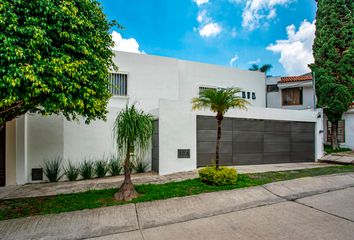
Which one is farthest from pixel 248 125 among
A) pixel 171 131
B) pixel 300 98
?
pixel 300 98

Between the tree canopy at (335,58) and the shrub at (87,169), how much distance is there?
14891mm

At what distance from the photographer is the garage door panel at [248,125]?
10728 millimetres

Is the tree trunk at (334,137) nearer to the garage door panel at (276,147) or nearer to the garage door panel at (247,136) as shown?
the garage door panel at (276,147)

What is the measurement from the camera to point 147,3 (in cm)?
1126

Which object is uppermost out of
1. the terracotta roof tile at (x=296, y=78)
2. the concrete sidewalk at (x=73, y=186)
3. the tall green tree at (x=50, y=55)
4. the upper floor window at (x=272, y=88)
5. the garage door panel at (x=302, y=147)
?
the terracotta roof tile at (x=296, y=78)

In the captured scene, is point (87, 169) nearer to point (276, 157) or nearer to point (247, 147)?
point (247, 147)

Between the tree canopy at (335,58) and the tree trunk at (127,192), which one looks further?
the tree canopy at (335,58)

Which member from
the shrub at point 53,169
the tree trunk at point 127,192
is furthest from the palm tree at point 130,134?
the shrub at point 53,169

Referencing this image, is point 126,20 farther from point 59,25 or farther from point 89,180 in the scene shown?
point 89,180

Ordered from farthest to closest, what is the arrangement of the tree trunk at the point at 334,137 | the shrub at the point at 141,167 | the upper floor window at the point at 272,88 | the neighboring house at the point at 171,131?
the upper floor window at the point at 272,88 → the tree trunk at the point at 334,137 → the shrub at the point at 141,167 → the neighboring house at the point at 171,131

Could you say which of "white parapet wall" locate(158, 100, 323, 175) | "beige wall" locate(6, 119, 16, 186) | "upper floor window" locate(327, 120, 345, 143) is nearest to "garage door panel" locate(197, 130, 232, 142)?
"white parapet wall" locate(158, 100, 323, 175)

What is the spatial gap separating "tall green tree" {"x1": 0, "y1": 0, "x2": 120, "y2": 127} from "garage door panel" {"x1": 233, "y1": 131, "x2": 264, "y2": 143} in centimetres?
729

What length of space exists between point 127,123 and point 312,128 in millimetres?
11909

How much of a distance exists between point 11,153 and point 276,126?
498 inches
